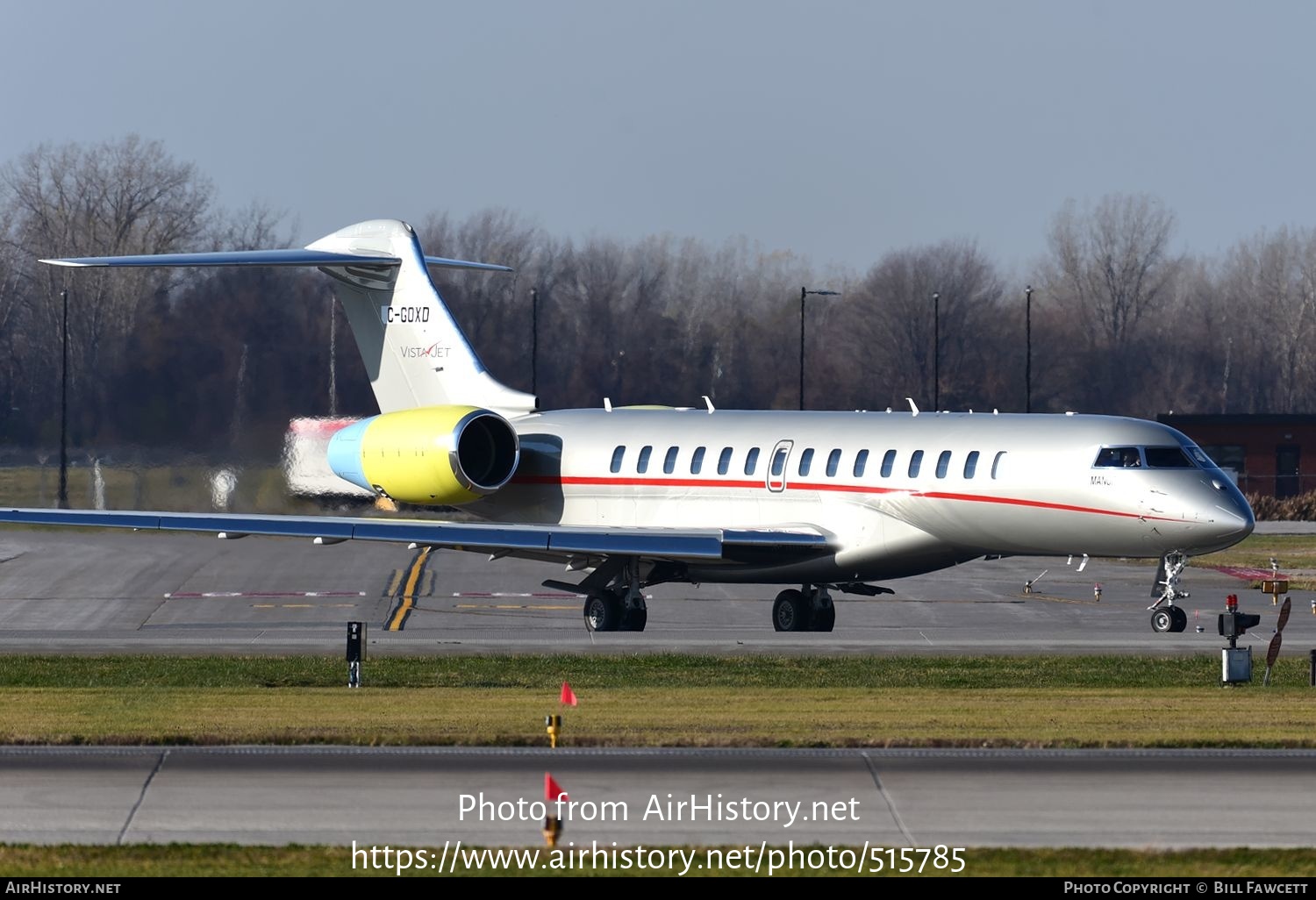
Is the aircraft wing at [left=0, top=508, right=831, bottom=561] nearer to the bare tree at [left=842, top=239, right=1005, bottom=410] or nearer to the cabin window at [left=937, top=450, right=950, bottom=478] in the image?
the cabin window at [left=937, top=450, right=950, bottom=478]

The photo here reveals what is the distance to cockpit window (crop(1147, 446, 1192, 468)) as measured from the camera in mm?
26750

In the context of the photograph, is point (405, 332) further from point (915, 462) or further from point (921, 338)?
point (921, 338)

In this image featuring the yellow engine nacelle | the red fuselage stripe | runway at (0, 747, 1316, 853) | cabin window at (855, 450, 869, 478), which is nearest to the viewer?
runway at (0, 747, 1316, 853)

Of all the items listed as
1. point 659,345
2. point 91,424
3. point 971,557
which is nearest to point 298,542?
point 91,424

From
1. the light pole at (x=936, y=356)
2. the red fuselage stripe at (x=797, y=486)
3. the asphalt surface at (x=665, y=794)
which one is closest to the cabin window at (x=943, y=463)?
the red fuselage stripe at (x=797, y=486)

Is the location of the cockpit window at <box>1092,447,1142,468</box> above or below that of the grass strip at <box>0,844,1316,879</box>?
above

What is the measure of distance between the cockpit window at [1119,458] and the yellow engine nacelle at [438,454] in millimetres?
9484

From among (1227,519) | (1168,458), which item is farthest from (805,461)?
(1227,519)

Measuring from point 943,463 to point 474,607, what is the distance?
904 cm

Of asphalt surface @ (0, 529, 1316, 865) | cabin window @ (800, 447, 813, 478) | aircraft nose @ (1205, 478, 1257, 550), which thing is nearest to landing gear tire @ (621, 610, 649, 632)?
cabin window @ (800, 447, 813, 478)

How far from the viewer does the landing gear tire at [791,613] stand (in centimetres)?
2959

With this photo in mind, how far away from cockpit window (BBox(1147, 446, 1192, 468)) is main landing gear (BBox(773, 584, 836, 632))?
543cm

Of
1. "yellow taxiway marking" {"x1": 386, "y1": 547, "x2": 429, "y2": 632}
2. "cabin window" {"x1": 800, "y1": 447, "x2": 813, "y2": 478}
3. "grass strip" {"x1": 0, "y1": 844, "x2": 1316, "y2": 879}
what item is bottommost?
"yellow taxiway marking" {"x1": 386, "y1": 547, "x2": 429, "y2": 632}

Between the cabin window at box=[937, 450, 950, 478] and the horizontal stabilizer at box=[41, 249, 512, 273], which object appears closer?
the cabin window at box=[937, 450, 950, 478]
